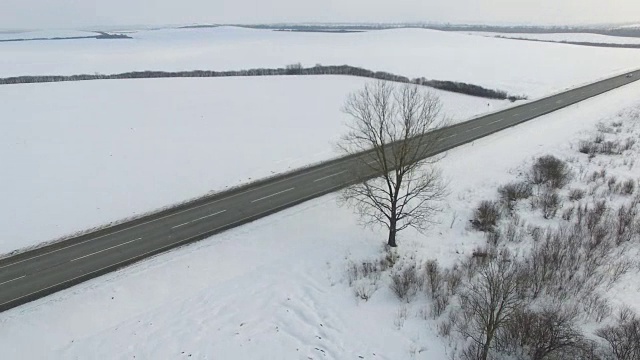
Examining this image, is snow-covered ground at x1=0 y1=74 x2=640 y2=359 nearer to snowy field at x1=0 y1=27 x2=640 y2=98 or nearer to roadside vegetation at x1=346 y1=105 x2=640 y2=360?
roadside vegetation at x1=346 y1=105 x2=640 y2=360

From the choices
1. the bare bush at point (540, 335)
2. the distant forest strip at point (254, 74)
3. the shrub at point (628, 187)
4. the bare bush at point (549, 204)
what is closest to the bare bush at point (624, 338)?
the bare bush at point (540, 335)

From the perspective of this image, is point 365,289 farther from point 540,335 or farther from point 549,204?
point 549,204

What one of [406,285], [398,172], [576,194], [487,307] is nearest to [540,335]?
[487,307]

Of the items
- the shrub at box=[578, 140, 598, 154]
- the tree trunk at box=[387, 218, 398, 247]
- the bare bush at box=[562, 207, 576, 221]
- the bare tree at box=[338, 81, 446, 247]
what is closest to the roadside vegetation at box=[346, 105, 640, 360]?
the bare bush at box=[562, 207, 576, 221]

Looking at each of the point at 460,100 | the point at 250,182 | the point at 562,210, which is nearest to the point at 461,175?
the point at 562,210

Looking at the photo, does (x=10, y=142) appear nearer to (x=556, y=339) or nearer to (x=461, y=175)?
(x=461, y=175)

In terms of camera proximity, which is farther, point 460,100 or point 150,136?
point 460,100

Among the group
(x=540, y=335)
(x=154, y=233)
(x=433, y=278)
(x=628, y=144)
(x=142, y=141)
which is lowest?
(x=154, y=233)
